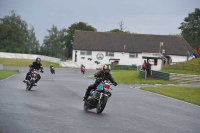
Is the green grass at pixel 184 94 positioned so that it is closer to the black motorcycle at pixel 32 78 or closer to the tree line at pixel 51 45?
the black motorcycle at pixel 32 78

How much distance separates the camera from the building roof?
99062 mm

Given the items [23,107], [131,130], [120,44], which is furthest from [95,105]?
[120,44]

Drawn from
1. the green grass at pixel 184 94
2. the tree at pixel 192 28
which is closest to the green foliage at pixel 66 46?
the tree at pixel 192 28

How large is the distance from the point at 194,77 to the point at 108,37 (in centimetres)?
6107

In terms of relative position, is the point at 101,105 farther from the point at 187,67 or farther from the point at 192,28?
the point at 192,28

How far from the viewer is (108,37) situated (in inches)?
4035

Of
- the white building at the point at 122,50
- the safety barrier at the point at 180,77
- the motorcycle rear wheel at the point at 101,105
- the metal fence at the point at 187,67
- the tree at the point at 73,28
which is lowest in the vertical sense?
the safety barrier at the point at 180,77

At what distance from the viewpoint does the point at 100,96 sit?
594 inches

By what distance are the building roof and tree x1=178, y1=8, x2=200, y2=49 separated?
26343 mm

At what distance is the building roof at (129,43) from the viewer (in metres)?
99.1

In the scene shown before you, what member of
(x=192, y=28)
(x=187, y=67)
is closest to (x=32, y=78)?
(x=187, y=67)

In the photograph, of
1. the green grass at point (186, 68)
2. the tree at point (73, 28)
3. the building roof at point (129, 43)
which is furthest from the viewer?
the tree at point (73, 28)

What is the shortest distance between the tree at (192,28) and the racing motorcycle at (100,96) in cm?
11285

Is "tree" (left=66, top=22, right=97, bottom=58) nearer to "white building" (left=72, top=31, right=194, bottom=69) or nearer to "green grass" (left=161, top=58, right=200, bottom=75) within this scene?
"white building" (left=72, top=31, right=194, bottom=69)
